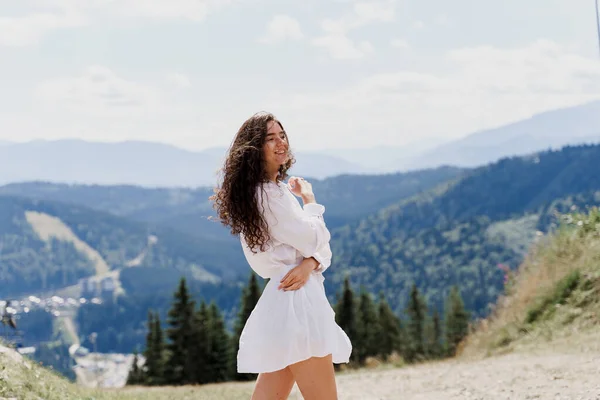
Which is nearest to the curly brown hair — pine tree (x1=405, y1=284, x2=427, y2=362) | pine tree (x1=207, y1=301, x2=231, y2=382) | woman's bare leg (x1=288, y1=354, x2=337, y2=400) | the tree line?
woman's bare leg (x1=288, y1=354, x2=337, y2=400)

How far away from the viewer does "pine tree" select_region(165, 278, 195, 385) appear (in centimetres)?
4934

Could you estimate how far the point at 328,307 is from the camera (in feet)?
13.2

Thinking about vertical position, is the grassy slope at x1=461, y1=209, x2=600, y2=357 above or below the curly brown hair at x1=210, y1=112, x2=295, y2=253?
A: below

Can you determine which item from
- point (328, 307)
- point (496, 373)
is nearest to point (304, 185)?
point (328, 307)

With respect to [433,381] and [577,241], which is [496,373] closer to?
[433,381]

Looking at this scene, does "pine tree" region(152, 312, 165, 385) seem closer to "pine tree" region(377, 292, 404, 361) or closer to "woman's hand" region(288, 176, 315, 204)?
"pine tree" region(377, 292, 404, 361)

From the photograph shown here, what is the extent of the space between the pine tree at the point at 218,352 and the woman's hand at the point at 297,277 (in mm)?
49913

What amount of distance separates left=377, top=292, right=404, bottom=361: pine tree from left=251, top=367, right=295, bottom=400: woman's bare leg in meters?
60.1

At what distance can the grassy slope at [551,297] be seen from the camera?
39.1ft

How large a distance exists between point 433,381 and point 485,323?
18.7 ft

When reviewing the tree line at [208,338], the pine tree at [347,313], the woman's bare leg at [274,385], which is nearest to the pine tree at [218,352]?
the tree line at [208,338]

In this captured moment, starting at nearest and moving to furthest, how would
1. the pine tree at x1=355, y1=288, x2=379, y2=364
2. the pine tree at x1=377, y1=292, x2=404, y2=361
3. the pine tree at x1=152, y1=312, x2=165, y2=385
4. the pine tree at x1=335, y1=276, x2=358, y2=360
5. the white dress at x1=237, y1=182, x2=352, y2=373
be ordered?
the white dress at x1=237, y1=182, x2=352, y2=373 → the pine tree at x1=152, y1=312, x2=165, y2=385 → the pine tree at x1=335, y1=276, x2=358, y2=360 → the pine tree at x1=355, y1=288, x2=379, y2=364 → the pine tree at x1=377, y1=292, x2=404, y2=361

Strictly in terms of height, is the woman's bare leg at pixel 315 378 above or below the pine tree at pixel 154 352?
above

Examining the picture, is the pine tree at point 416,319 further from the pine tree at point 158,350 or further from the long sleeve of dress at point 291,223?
the long sleeve of dress at point 291,223
